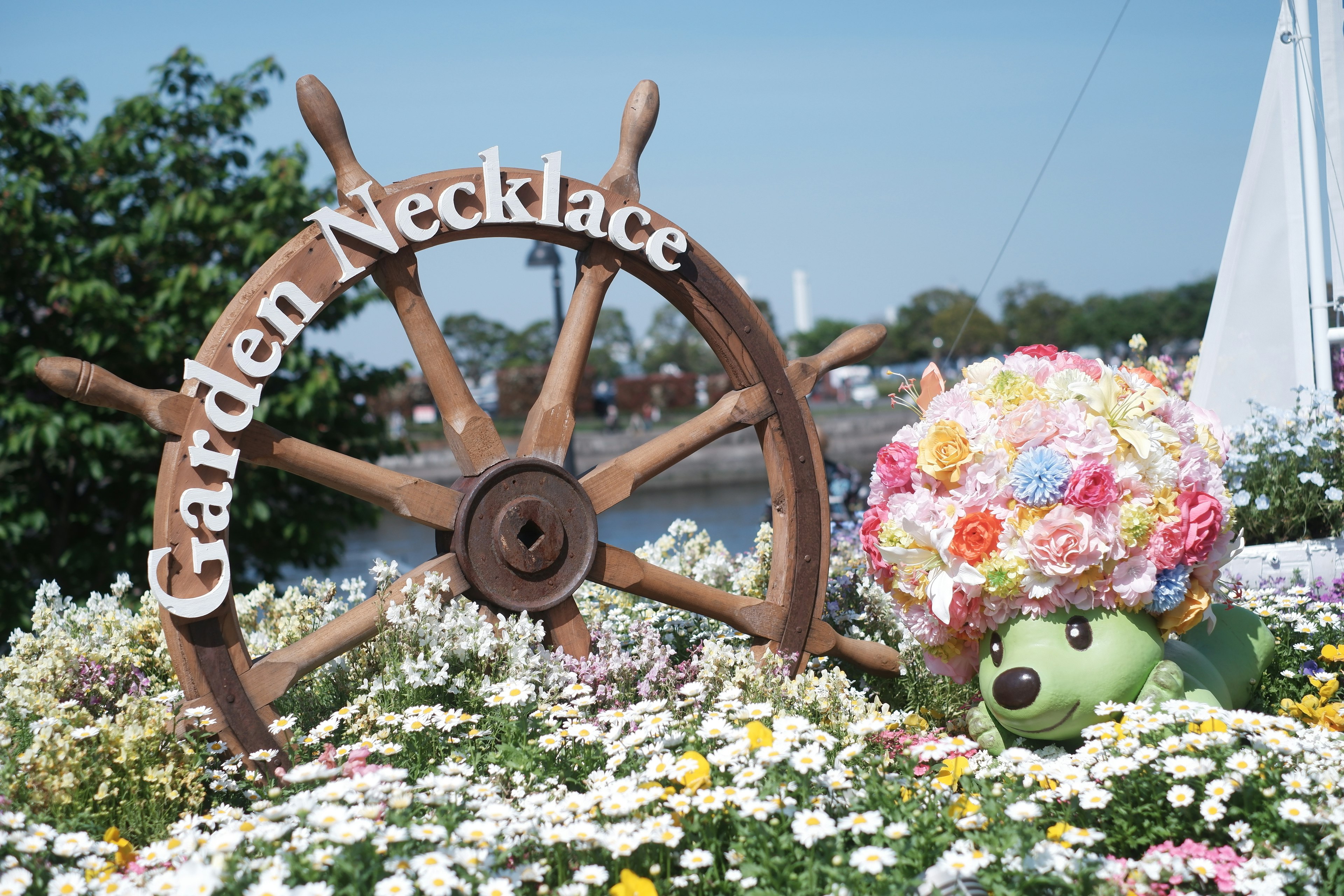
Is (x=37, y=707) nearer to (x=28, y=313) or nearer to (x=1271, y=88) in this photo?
(x=28, y=313)

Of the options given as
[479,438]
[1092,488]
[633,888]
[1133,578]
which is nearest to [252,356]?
[479,438]

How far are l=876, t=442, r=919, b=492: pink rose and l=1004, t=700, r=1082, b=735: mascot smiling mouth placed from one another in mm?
637

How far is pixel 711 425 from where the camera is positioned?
10.6 ft

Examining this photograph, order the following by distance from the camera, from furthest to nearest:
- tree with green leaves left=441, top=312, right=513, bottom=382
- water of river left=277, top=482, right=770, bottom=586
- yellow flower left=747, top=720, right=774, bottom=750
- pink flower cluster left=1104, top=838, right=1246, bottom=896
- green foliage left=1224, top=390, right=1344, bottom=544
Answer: tree with green leaves left=441, top=312, right=513, bottom=382, water of river left=277, top=482, right=770, bottom=586, green foliage left=1224, top=390, right=1344, bottom=544, yellow flower left=747, top=720, right=774, bottom=750, pink flower cluster left=1104, top=838, right=1246, bottom=896

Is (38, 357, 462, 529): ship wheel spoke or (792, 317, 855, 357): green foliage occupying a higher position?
(792, 317, 855, 357): green foliage

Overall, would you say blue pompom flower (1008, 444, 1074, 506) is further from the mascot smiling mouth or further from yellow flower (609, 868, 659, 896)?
yellow flower (609, 868, 659, 896)

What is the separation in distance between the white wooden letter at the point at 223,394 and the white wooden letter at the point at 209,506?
0.47ft

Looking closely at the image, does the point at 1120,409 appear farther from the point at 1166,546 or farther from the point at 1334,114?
the point at 1334,114

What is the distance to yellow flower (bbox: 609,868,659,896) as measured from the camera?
68.7 inches

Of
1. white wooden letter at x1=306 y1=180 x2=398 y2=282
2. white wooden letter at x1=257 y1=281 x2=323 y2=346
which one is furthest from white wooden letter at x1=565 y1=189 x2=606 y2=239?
white wooden letter at x1=257 y1=281 x2=323 y2=346

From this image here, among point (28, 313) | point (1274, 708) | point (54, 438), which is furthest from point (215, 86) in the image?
point (1274, 708)

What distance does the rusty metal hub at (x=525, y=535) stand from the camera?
112 inches

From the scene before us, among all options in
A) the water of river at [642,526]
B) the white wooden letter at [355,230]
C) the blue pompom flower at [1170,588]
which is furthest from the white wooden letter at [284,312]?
the water of river at [642,526]

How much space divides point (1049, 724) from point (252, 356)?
2.06 metres
